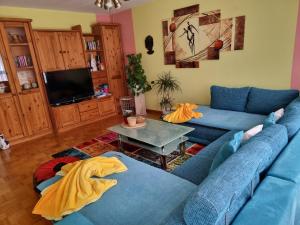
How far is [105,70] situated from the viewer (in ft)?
16.6

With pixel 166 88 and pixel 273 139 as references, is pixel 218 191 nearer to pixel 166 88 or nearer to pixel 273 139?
pixel 273 139

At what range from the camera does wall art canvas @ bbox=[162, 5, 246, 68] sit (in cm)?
340

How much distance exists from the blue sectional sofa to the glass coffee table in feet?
1.67

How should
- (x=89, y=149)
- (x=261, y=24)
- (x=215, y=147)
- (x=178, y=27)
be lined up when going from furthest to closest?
(x=178, y=27)
(x=89, y=149)
(x=261, y=24)
(x=215, y=147)

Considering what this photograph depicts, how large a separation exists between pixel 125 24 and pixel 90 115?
93.6 inches

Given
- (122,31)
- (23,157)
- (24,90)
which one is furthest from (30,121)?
(122,31)

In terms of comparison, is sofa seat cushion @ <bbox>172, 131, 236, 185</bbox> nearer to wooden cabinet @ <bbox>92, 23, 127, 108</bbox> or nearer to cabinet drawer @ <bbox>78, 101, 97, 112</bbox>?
cabinet drawer @ <bbox>78, 101, 97, 112</bbox>

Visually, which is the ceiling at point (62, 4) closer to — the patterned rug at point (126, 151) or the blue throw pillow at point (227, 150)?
the patterned rug at point (126, 151)

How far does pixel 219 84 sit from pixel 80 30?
3129 mm

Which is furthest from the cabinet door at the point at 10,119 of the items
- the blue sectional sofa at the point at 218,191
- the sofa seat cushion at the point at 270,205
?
the sofa seat cushion at the point at 270,205

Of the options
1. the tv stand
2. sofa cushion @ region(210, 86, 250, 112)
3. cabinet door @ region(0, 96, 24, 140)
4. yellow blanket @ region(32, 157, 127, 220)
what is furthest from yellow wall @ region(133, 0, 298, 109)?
cabinet door @ region(0, 96, 24, 140)

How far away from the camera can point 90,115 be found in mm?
4641

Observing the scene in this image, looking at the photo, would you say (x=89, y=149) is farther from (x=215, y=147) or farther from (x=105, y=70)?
(x=105, y=70)

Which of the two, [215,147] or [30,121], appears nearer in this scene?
[215,147]
